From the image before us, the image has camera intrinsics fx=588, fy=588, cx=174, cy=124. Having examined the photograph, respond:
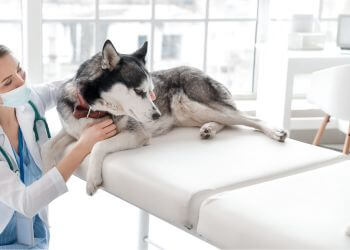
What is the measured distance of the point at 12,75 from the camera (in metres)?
1.64

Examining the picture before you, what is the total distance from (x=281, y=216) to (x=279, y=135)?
629 millimetres

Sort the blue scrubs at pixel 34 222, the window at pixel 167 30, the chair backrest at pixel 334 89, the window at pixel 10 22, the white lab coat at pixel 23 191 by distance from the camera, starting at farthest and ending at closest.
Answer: the window at pixel 167 30 < the window at pixel 10 22 < the chair backrest at pixel 334 89 < the blue scrubs at pixel 34 222 < the white lab coat at pixel 23 191

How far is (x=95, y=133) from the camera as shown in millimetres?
1695

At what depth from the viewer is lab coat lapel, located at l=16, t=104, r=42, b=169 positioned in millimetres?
1782

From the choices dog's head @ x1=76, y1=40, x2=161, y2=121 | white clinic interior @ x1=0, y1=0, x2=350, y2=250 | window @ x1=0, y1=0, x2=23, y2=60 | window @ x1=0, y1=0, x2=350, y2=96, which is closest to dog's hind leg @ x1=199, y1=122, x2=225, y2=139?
dog's head @ x1=76, y1=40, x2=161, y2=121

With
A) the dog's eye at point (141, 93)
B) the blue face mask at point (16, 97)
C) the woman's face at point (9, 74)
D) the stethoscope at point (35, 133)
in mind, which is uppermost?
the woman's face at point (9, 74)

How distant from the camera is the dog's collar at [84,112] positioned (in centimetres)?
171

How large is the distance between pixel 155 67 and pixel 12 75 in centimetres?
225

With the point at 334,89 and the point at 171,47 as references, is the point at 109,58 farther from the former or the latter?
the point at 171,47

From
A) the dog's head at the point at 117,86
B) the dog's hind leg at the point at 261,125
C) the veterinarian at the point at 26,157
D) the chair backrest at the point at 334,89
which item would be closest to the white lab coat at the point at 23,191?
the veterinarian at the point at 26,157

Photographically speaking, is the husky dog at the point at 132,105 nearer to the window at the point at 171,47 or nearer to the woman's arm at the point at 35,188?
the woman's arm at the point at 35,188

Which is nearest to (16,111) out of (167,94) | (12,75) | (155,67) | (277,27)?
(12,75)

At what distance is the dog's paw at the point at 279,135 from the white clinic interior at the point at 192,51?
0.88 metres

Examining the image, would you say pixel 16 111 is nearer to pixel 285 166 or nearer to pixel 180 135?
pixel 180 135
